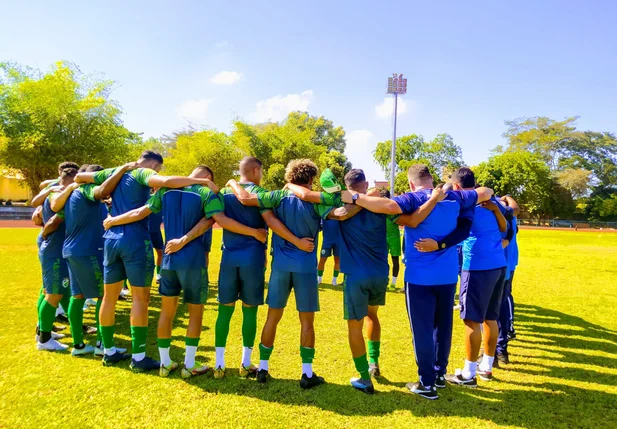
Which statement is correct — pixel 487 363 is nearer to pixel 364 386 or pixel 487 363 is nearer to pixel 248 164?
pixel 364 386

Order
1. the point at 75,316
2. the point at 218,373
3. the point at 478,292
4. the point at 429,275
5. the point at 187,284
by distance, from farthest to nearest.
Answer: the point at 75,316 < the point at 478,292 < the point at 218,373 < the point at 187,284 < the point at 429,275

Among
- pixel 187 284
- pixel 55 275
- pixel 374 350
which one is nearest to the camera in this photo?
pixel 187 284

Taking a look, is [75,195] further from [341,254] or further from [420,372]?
[420,372]

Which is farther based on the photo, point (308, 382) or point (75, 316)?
point (75, 316)

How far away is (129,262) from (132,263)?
0.03 meters

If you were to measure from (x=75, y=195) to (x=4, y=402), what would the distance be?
237 centimetres

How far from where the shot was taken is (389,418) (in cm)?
348

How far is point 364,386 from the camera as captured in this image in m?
3.99

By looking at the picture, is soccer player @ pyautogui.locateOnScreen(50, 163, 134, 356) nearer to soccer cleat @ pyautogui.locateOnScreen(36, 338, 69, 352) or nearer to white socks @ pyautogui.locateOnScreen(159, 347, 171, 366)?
soccer cleat @ pyautogui.locateOnScreen(36, 338, 69, 352)

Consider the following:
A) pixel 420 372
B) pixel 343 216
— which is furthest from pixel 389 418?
pixel 343 216

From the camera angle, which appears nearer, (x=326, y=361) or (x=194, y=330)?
(x=194, y=330)

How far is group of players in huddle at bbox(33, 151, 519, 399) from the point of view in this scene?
153 inches

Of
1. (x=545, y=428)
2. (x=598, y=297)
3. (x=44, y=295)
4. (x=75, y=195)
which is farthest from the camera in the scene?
(x=598, y=297)

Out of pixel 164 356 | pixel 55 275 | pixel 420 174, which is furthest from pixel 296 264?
pixel 55 275
